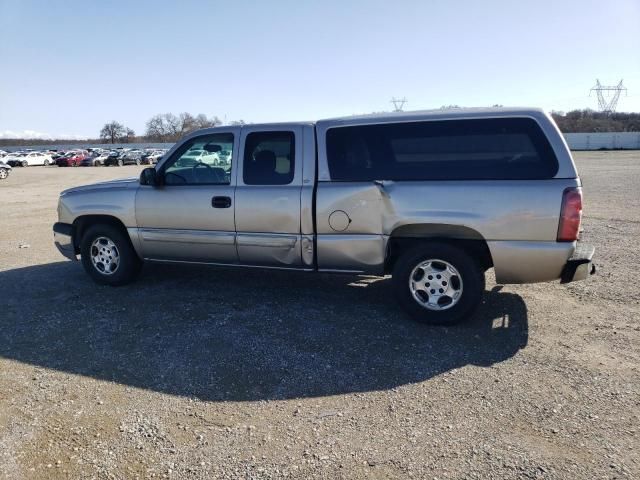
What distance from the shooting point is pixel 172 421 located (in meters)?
3.18

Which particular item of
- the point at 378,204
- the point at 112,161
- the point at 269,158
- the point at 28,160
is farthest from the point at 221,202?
the point at 28,160

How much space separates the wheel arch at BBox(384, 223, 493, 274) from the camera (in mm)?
4508

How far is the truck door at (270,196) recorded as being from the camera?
5031 mm

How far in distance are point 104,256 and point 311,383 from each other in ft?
12.0

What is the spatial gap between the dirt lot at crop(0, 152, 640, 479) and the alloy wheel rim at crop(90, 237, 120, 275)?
29cm

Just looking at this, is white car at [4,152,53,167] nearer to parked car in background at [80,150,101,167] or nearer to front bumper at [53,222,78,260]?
parked car in background at [80,150,101,167]

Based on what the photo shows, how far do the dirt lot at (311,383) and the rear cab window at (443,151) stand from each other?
150 cm

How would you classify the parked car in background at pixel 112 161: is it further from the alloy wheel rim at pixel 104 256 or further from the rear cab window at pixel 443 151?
the rear cab window at pixel 443 151

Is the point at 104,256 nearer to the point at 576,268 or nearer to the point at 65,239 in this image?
the point at 65,239

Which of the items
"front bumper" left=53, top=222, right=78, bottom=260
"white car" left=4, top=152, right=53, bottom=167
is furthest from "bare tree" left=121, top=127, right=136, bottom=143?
"front bumper" left=53, top=222, right=78, bottom=260

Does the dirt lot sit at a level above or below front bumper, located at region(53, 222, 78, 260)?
below

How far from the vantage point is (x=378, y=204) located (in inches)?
184

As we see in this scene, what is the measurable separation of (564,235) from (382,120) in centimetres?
200

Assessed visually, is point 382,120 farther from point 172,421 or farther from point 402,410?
point 172,421
